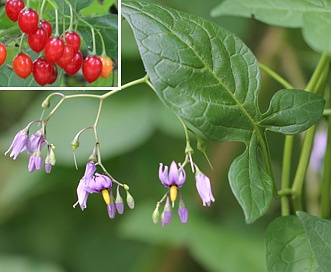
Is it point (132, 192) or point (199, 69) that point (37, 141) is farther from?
point (132, 192)

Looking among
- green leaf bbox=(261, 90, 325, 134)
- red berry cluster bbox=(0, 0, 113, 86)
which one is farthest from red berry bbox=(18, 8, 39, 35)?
green leaf bbox=(261, 90, 325, 134)

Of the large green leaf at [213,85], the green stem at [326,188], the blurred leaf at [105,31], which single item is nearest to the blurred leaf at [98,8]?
the blurred leaf at [105,31]

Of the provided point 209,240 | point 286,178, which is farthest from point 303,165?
point 209,240

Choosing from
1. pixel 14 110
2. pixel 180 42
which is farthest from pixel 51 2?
pixel 14 110

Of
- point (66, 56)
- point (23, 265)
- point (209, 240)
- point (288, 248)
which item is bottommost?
point (23, 265)

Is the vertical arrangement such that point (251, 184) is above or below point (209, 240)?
above
